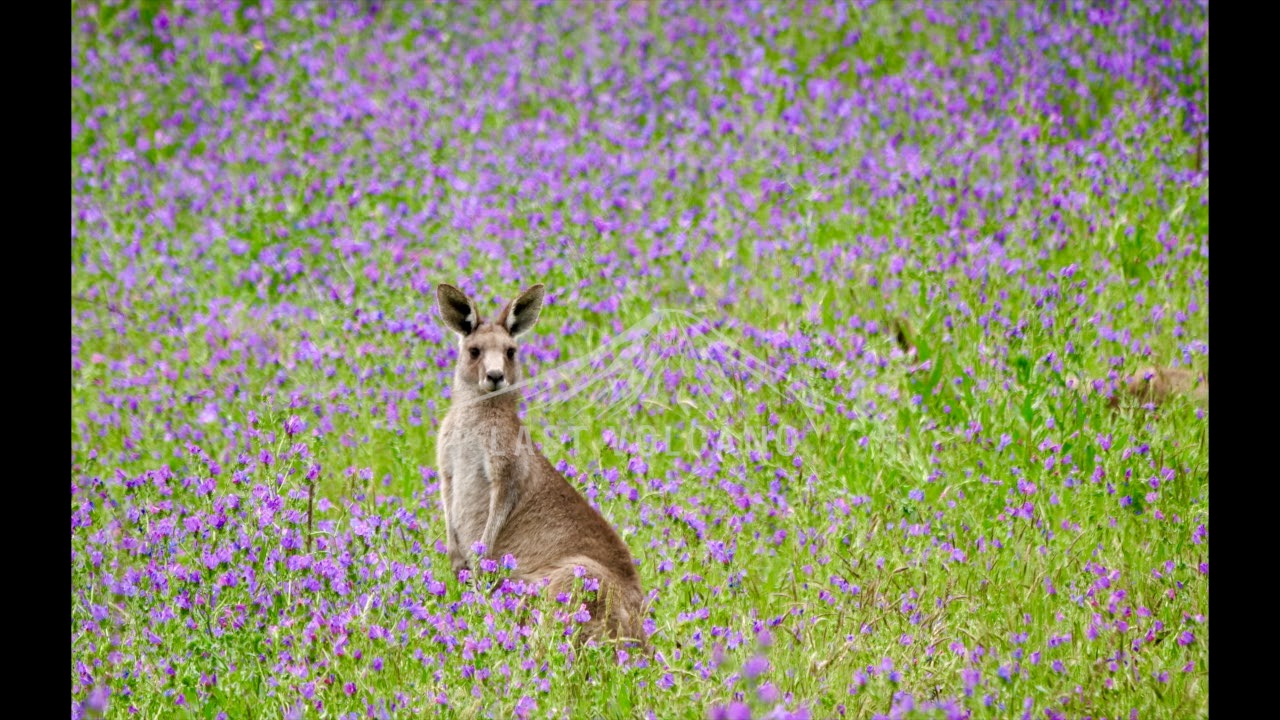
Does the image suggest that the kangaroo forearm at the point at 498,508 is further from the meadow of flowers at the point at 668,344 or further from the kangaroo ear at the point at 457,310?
the kangaroo ear at the point at 457,310

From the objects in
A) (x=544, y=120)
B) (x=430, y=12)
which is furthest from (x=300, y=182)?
(x=430, y=12)

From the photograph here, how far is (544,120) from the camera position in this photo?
33.3 feet

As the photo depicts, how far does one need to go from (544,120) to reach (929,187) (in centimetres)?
301

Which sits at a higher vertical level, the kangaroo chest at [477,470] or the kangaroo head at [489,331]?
the kangaroo head at [489,331]

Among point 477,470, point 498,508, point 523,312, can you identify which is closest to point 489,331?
point 523,312

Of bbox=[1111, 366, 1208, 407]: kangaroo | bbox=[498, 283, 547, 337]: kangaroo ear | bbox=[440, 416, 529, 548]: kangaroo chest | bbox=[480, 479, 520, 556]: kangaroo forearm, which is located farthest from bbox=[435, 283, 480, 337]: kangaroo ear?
bbox=[1111, 366, 1208, 407]: kangaroo

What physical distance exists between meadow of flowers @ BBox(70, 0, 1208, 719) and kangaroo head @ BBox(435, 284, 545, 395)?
2.01 feet

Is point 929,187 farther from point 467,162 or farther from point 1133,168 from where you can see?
point 467,162

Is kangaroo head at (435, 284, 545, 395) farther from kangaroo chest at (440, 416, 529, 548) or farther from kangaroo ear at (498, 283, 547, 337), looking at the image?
kangaroo chest at (440, 416, 529, 548)

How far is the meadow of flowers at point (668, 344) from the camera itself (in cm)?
444

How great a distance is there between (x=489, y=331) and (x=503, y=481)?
0.58 m

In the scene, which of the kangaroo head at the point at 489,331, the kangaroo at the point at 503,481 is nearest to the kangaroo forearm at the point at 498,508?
the kangaroo at the point at 503,481

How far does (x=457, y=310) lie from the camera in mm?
5332

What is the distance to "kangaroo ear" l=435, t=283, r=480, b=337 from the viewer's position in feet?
17.2
